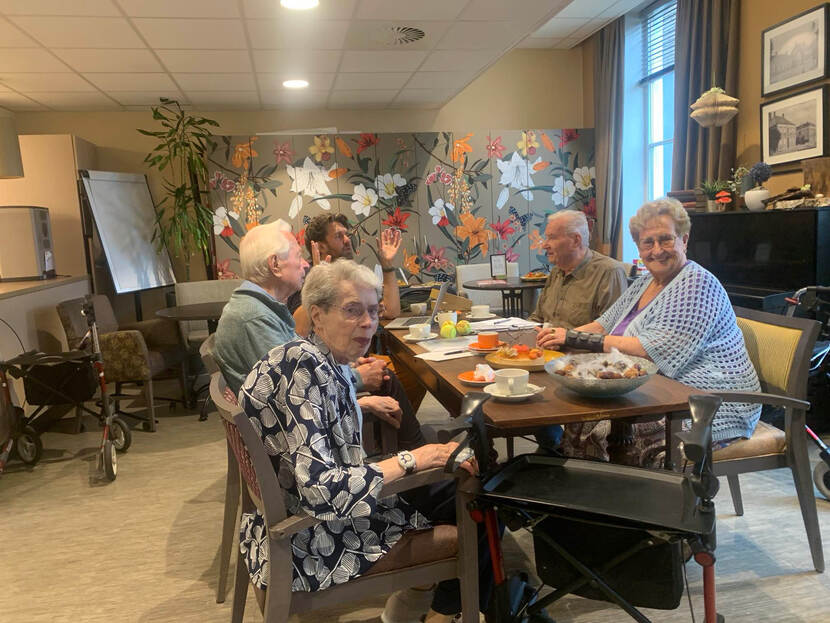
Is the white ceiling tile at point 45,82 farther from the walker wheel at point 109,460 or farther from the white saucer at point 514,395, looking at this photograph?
the white saucer at point 514,395

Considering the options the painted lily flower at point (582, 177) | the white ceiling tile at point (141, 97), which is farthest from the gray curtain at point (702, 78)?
the white ceiling tile at point (141, 97)

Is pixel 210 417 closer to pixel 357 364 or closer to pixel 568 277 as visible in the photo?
pixel 357 364

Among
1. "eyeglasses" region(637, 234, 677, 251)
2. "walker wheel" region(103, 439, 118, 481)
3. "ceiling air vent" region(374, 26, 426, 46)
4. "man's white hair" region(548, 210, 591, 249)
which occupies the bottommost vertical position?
"walker wheel" region(103, 439, 118, 481)

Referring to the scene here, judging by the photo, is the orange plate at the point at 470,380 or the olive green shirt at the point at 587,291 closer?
the orange plate at the point at 470,380

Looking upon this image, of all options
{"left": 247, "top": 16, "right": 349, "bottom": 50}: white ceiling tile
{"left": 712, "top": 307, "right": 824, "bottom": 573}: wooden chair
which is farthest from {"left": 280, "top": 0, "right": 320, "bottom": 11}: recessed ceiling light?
{"left": 712, "top": 307, "right": 824, "bottom": 573}: wooden chair

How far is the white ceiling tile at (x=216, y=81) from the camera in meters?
5.02

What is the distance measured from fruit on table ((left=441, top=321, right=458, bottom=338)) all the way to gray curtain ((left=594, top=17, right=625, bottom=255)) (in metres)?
4.27

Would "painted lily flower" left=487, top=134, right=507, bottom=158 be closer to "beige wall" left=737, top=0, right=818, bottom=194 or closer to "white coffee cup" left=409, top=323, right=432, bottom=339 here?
"beige wall" left=737, top=0, right=818, bottom=194

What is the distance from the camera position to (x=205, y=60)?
15.0 ft

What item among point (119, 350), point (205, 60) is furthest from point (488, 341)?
point (205, 60)

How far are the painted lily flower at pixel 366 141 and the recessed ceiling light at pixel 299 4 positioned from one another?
2.40m

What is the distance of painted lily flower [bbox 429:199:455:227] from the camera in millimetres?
6168

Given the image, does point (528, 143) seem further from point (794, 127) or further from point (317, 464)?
point (317, 464)

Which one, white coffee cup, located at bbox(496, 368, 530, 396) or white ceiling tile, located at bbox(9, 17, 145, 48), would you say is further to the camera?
white ceiling tile, located at bbox(9, 17, 145, 48)
